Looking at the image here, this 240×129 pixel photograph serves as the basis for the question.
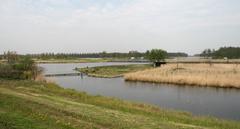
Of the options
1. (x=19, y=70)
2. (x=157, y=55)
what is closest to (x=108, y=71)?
(x=157, y=55)

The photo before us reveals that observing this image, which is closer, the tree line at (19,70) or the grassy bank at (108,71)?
the tree line at (19,70)

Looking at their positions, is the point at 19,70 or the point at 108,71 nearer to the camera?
the point at 19,70

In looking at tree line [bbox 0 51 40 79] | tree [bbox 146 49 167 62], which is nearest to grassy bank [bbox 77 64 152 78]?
tree [bbox 146 49 167 62]

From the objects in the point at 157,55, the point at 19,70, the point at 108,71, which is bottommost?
the point at 108,71

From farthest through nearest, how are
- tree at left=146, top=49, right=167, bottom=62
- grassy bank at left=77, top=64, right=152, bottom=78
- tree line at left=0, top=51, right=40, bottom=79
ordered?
tree at left=146, top=49, right=167, bottom=62 → grassy bank at left=77, top=64, right=152, bottom=78 → tree line at left=0, top=51, right=40, bottom=79

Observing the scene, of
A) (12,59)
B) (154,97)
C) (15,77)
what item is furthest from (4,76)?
(154,97)

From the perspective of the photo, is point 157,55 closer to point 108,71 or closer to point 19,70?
point 108,71

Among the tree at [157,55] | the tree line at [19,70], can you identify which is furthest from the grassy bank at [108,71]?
the tree line at [19,70]

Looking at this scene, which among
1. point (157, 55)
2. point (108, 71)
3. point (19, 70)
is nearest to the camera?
point (19, 70)

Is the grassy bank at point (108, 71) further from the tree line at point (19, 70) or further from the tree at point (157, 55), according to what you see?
the tree line at point (19, 70)

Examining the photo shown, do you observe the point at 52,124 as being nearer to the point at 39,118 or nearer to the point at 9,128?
the point at 39,118

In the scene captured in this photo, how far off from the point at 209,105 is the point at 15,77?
22.7 m

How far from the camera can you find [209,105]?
2967cm

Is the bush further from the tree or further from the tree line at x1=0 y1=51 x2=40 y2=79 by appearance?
the tree
